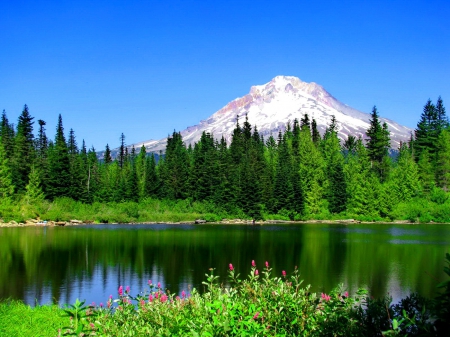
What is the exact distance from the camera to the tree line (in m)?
61.2

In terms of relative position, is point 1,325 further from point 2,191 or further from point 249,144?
point 249,144

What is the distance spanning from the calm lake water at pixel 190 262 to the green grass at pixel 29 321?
3017 mm

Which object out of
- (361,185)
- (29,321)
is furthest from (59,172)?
(29,321)

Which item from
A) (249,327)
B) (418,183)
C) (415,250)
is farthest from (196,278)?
(418,183)

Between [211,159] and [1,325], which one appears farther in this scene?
[211,159]

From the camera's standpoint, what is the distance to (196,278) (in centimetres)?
1928

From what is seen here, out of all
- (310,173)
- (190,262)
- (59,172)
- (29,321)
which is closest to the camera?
(29,321)

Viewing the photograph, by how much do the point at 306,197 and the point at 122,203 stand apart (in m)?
26.8

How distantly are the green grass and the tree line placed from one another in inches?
1896

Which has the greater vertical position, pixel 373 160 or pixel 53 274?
pixel 373 160

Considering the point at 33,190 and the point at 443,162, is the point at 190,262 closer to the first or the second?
the point at 33,190

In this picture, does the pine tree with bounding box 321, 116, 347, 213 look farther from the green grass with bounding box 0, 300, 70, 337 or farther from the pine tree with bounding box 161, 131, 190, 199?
the green grass with bounding box 0, 300, 70, 337

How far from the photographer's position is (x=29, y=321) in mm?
9641

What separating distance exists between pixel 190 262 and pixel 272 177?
147 ft
